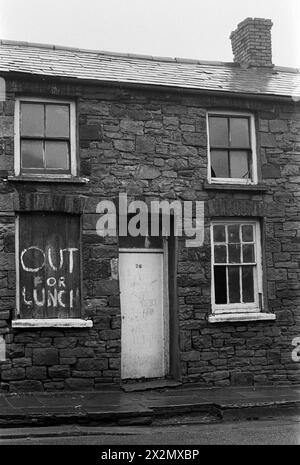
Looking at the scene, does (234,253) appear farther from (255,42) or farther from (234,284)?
(255,42)

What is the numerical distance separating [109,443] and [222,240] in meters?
4.91

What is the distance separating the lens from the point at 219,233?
11.6m

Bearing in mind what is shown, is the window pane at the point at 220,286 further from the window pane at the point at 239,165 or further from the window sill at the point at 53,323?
the window sill at the point at 53,323

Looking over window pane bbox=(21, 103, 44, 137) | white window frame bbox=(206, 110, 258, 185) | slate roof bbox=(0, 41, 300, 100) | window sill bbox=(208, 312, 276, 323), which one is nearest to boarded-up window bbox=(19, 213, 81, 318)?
window pane bbox=(21, 103, 44, 137)

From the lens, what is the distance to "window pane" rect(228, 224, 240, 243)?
38.2ft

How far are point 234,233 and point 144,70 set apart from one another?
11.2ft

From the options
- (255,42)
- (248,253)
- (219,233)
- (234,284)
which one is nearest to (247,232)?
(248,253)

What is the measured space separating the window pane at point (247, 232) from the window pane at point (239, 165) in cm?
88

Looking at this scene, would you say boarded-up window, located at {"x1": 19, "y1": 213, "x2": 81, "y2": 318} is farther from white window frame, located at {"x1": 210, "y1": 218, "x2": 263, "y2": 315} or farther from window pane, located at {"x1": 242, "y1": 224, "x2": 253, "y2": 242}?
window pane, located at {"x1": 242, "y1": 224, "x2": 253, "y2": 242}

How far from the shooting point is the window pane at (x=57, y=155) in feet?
35.8

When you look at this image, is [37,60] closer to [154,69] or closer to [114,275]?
[154,69]

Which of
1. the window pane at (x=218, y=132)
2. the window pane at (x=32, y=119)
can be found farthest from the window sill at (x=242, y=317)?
the window pane at (x=32, y=119)

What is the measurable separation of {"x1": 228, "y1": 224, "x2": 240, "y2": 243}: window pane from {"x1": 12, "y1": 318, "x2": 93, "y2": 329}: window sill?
114 inches

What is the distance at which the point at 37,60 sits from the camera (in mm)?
11555
